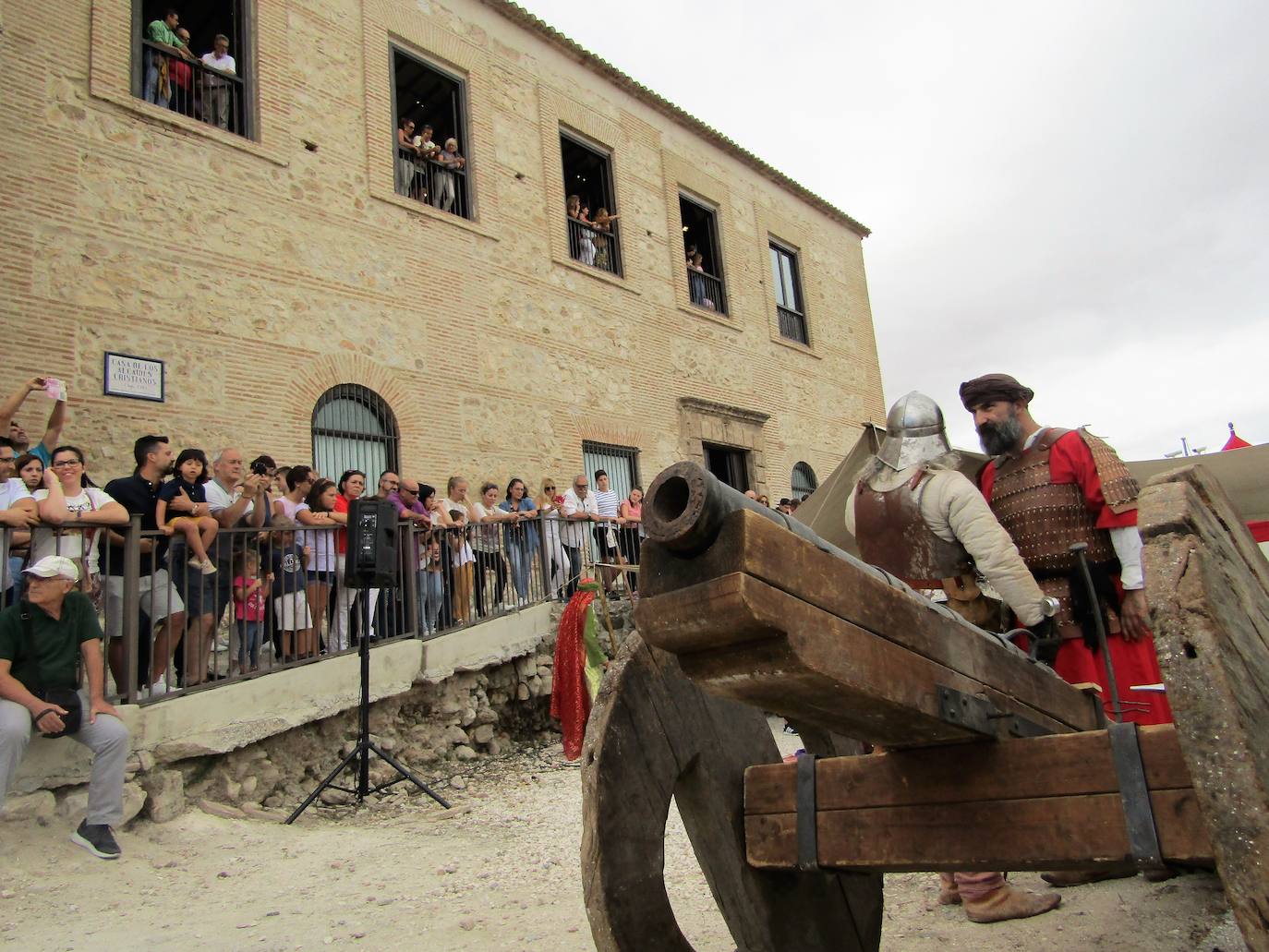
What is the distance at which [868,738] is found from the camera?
5.46ft

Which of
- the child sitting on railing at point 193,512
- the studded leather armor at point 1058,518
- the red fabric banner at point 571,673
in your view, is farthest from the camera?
the red fabric banner at point 571,673

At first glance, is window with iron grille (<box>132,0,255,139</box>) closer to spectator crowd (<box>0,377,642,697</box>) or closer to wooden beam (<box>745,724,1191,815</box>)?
spectator crowd (<box>0,377,642,697</box>)

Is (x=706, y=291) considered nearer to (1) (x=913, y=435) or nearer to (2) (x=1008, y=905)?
(1) (x=913, y=435)

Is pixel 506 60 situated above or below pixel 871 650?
above

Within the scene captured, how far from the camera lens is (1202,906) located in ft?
10.2

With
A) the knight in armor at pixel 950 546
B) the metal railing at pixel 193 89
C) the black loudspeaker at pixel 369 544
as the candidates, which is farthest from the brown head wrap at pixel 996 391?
the metal railing at pixel 193 89

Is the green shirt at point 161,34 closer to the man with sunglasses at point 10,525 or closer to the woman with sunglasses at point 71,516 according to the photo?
the woman with sunglasses at point 71,516

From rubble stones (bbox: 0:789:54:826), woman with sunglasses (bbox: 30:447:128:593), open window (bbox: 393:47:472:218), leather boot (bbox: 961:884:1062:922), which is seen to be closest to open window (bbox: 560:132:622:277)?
open window (bbox: 393:47:472:218)

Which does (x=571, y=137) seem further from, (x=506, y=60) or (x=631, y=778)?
A: (x=631, y=778)

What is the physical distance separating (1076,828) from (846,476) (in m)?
6.88

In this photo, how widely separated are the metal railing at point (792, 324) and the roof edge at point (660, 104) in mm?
2852

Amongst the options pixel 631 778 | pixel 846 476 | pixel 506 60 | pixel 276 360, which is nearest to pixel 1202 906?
pixel 631 778

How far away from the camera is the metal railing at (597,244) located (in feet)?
45.4

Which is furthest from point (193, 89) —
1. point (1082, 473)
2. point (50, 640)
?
point (1082, 473)
